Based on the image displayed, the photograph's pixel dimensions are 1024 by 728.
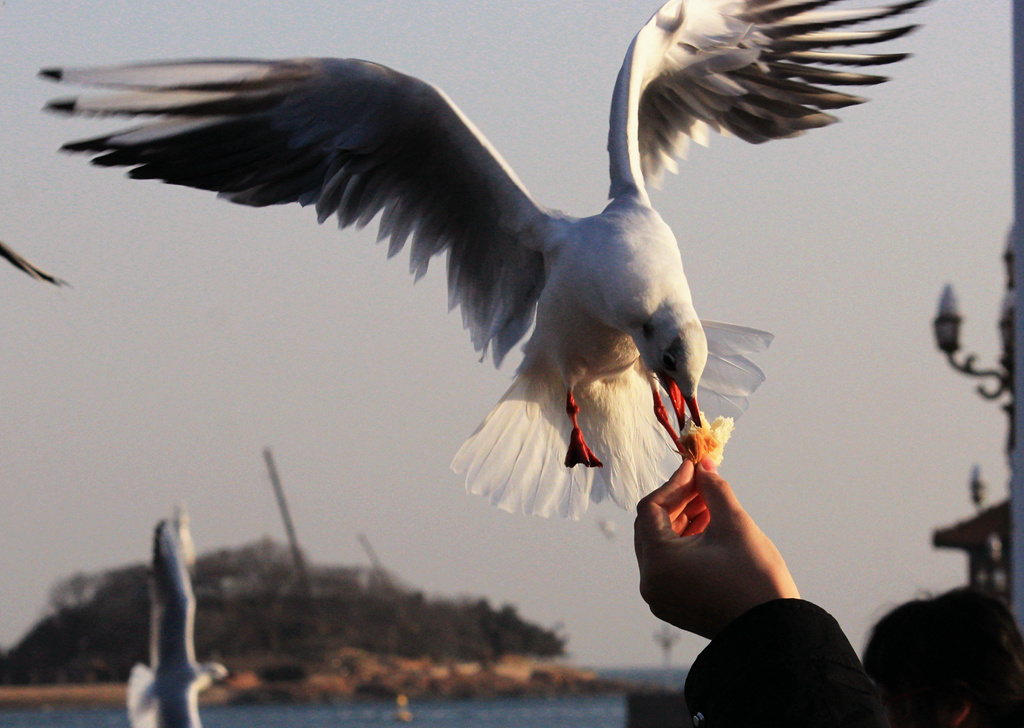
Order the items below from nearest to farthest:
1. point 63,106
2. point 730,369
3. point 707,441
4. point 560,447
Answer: point 707,441
point 63,106
point 560,447
point 730,369

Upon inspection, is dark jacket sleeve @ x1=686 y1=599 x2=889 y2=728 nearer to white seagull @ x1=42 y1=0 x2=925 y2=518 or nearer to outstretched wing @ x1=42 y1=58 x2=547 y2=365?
white seagull @ x1=42 y1=0 x2=925 y2=518

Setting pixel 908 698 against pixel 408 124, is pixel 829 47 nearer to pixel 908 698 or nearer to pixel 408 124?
pixel 408 124

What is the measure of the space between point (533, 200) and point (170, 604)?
5.93 metres

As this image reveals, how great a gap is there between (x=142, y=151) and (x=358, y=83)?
53cm

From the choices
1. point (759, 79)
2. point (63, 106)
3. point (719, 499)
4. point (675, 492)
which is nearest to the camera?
point (719, 499)

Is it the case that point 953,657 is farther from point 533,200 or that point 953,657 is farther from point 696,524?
point 533,200

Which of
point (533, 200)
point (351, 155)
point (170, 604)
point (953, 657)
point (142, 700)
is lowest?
point (142, 700)

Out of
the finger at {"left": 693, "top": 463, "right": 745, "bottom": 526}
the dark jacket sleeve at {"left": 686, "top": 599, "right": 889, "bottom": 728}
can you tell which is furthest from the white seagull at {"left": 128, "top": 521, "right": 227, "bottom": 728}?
the dark jacket sleeve at {"left": 686, "top": 599, "right": 889, "bottom": 728}

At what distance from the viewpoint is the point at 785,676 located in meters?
0.77

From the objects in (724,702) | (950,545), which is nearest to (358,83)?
(724,702)

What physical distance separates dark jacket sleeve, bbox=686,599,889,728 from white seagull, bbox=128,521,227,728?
782cm

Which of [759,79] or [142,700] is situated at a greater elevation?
[759,79]

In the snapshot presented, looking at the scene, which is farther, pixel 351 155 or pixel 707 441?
pixel 351 155

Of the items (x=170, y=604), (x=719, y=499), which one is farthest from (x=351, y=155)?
(x=170, y=604)
